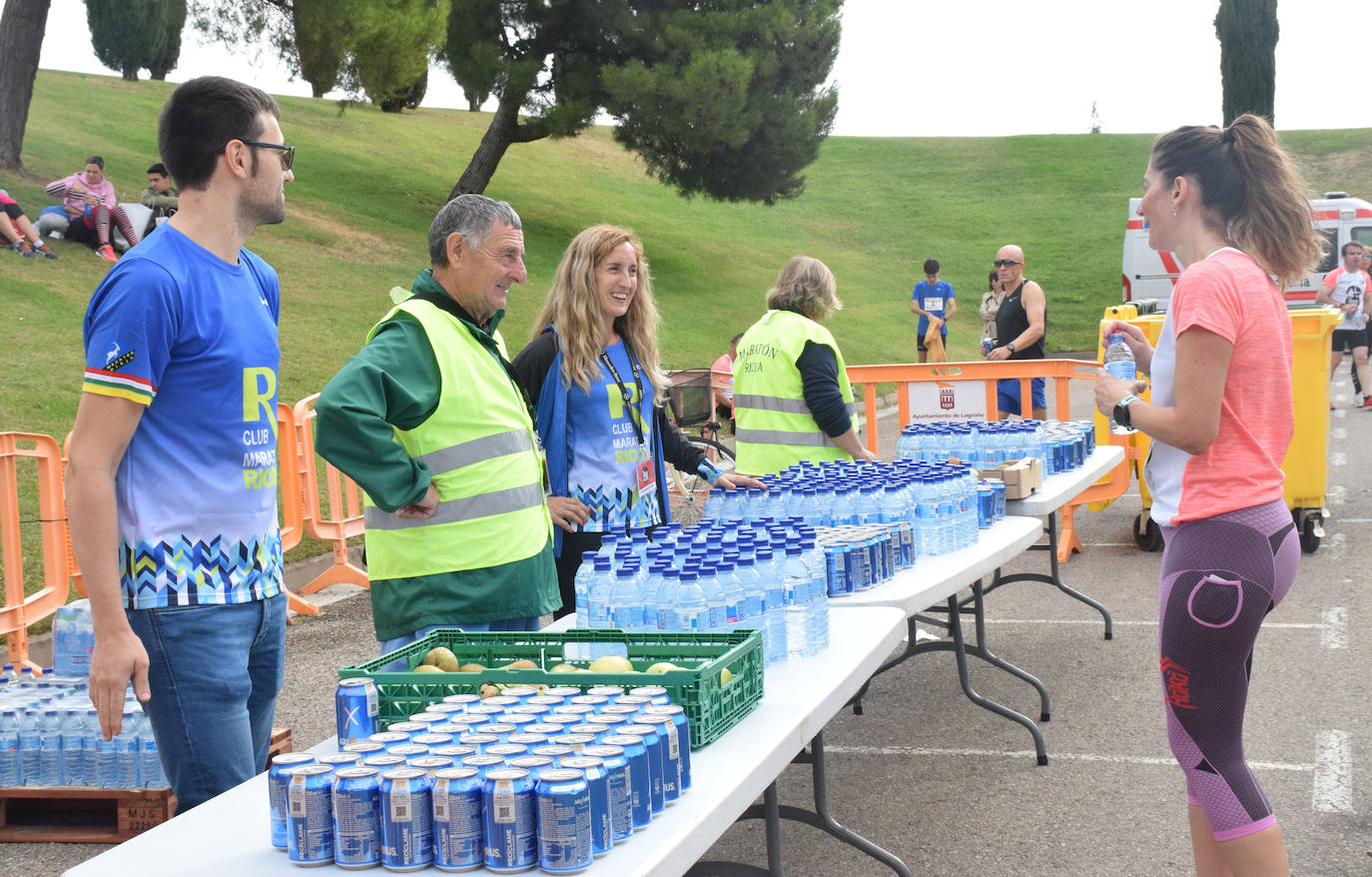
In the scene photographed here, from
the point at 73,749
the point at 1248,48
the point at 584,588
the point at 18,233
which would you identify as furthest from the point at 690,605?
the point at 1248,48

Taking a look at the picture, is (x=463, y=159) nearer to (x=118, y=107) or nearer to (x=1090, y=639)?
(x=118, y=107)

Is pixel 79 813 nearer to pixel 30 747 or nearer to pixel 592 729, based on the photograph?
pixel 30 747

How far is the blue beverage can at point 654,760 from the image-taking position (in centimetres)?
237

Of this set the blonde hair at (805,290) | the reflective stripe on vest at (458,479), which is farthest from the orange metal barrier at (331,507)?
the reflective stripe on vest at (458,479)

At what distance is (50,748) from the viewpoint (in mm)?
5477

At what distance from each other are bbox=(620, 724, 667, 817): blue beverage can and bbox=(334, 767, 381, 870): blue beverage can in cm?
47

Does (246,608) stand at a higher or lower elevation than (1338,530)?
higher

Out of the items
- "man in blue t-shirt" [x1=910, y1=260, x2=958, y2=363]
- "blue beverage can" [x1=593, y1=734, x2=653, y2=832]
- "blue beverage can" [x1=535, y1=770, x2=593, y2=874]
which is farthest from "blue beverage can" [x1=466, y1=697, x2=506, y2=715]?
"man in blue t-shirt" [x1=910, y1=260, x2=958, y2=363]

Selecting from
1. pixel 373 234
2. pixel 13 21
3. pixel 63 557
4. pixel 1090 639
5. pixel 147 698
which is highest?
pixel 13 21

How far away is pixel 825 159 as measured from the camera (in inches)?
2378

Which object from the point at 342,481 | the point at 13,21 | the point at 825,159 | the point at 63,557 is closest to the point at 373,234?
the point at 13,21

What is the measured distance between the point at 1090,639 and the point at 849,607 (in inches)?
179

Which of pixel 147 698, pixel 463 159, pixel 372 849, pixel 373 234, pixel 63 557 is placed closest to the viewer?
pixel 372 849

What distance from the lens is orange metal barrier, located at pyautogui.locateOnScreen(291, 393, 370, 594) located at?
953 centimetres
